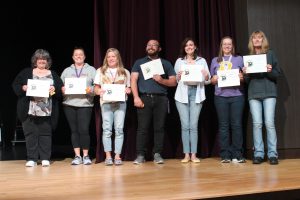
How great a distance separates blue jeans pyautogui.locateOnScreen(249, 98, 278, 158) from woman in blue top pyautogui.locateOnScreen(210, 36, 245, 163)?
0.53 feet

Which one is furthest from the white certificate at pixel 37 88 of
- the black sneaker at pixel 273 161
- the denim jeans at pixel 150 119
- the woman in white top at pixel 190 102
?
Answer: the black sneaker at pixel 273 161

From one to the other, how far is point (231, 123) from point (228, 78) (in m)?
0.51

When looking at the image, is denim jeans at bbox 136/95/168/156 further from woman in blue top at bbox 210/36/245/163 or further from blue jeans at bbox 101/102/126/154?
woman in blue top at bbox 210/36/245/163

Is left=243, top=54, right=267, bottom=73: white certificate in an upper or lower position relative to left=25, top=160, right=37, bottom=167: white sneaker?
upper

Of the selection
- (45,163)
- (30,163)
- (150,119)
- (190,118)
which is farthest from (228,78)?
(30,163)

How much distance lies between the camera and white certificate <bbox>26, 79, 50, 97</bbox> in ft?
14.0

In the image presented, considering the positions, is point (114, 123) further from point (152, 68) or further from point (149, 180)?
point (149, 180)

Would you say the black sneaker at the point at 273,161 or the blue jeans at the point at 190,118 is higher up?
the blue jeans at the point at 190,118

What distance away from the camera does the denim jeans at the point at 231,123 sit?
4.37m

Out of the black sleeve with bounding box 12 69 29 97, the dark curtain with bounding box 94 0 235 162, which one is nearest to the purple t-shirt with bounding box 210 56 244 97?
the dark curtain with bounding box 94 0 235 162

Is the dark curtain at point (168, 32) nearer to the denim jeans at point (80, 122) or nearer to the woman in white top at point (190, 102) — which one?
the denim jeans at point (80, 122)

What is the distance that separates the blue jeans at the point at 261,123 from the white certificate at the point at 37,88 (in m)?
2.24

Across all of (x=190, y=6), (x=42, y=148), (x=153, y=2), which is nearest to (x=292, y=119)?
(x=190, y=6)

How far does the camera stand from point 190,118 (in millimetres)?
4473
